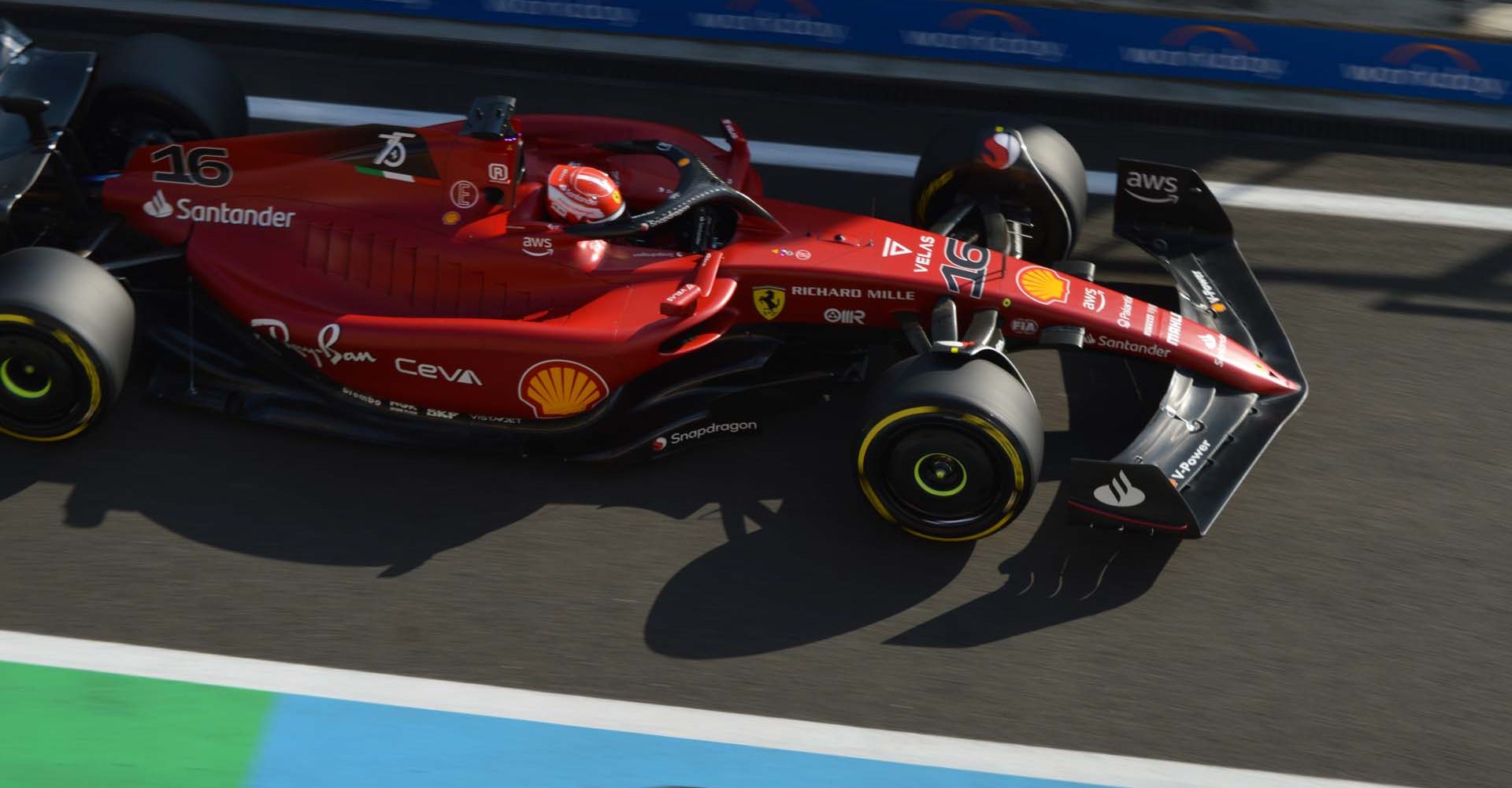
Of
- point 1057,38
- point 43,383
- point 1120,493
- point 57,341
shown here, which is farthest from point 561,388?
point 1057,38

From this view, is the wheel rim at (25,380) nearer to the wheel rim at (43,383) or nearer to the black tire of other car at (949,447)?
the wheel rim at (43,383)

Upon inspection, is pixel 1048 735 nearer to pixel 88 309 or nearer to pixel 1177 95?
pixel 88 309

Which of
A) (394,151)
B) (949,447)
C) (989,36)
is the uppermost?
(394,151)

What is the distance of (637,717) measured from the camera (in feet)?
17.5

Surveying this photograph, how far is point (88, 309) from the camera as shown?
5.84 m

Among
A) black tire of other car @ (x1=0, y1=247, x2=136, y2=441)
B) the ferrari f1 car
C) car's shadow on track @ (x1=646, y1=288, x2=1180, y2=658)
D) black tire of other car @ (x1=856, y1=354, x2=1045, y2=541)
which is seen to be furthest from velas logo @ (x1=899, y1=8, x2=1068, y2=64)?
black tire of other car @ (x1=0, y1=247, x2=136, y2=441)

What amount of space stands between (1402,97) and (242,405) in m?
7.07

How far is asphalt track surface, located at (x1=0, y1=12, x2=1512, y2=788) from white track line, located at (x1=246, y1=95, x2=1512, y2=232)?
5.11ft

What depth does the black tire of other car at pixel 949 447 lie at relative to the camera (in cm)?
559

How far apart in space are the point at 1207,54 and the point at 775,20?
270cm

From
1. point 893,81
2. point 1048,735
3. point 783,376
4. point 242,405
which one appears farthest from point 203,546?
point 893,81

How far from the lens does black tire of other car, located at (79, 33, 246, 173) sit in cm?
700

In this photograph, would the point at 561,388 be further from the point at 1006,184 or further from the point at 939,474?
the point at 1006,184

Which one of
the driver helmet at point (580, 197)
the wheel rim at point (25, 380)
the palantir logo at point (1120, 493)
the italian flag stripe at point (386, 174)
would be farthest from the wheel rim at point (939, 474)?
the wheel rim at point (25, 380)
